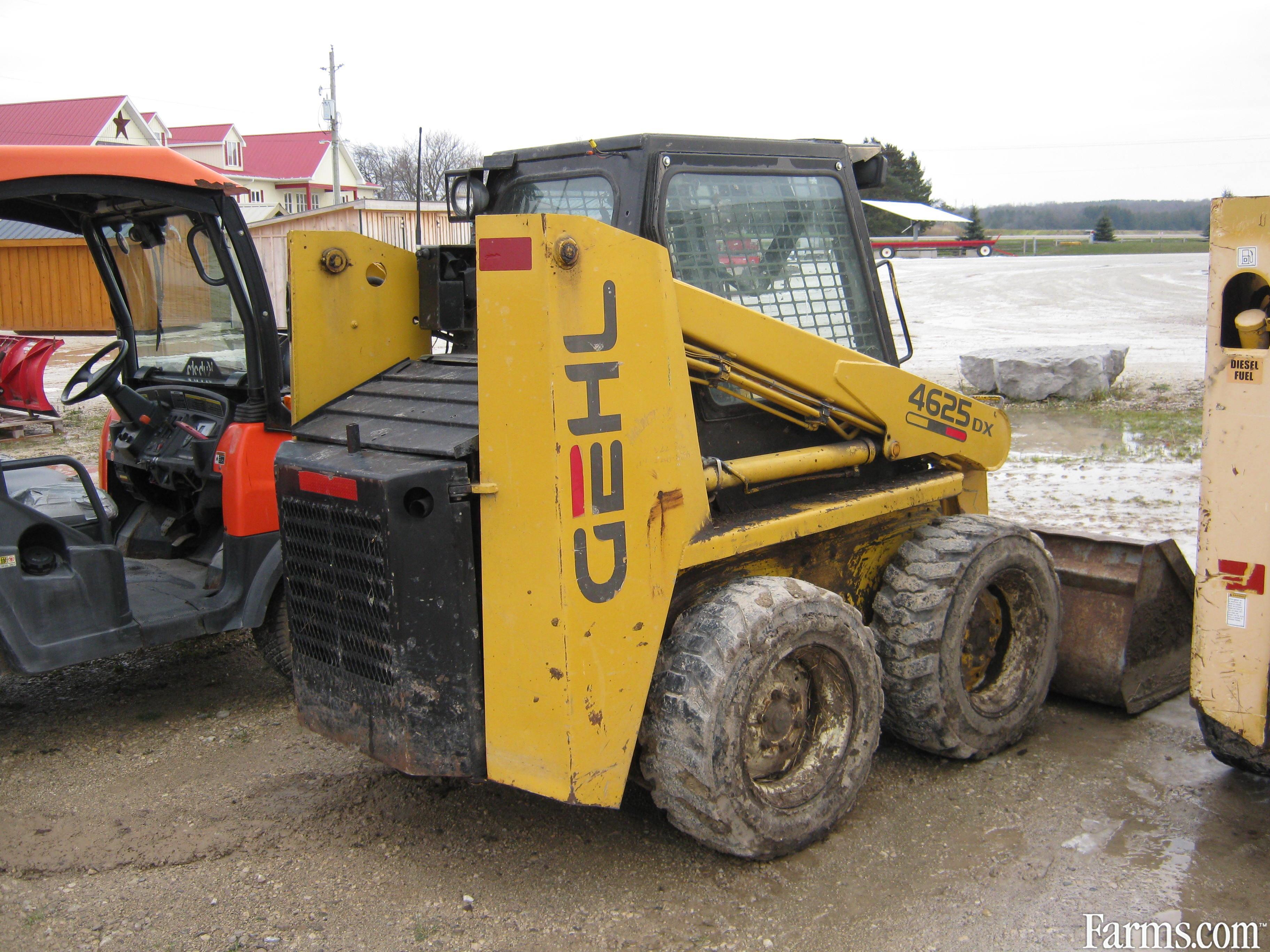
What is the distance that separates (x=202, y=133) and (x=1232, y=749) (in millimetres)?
59967

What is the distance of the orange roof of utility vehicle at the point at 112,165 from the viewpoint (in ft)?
13.2

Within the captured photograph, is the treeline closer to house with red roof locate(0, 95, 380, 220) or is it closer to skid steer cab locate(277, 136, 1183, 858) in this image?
house with red roof locate(0, 95, 380, 220)

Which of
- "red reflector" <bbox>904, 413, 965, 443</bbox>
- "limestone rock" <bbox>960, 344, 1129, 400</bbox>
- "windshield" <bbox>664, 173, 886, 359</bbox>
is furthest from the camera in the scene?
"limestone rock" <bbox>960, 344, 1129, 400</bbox>

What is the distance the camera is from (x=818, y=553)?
3.93 metres

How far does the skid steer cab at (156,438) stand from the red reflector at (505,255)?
2.11 metres

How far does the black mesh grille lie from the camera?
3.22m

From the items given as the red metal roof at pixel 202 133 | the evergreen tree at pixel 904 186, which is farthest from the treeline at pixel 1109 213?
the red metal roof at pixel 202 133

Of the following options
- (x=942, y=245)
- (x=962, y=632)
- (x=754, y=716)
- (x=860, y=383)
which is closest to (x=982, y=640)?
(x=962, y=632)

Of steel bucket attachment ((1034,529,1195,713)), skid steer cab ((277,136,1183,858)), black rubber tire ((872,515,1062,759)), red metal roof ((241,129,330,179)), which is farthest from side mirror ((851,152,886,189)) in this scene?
red metal roof ((241,129,330,179))

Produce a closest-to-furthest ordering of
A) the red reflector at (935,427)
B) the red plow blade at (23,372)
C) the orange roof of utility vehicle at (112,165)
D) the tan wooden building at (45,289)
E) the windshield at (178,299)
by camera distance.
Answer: the orange roof of utility vehicle at (112,165), the red reflector at (935,427), the windshield at (178,299), the red plow blade at (23,372), the tan wooden building at (45,289)

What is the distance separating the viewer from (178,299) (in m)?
5.12

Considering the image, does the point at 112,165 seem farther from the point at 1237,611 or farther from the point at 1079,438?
the point at 1079,438

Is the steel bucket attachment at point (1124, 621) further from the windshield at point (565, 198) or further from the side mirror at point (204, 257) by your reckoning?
the side mirror at point (204, 257)

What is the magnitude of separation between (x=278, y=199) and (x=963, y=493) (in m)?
57.4
